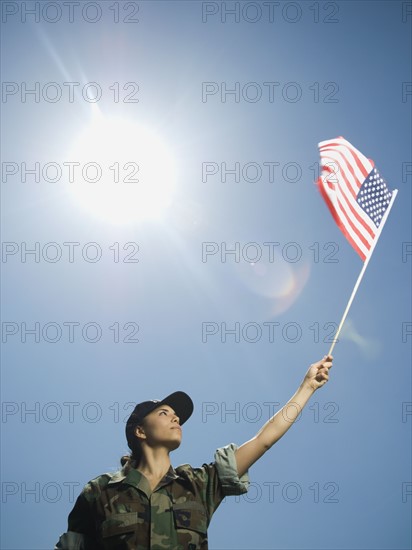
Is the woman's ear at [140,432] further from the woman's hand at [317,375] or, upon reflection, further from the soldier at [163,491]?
the woman's hand at [317,375]

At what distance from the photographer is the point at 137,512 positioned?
16.4 ft

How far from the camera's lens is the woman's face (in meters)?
5.29

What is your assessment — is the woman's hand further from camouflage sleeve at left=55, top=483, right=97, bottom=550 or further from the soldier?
camouflage sleeve at left=55, top=483, right=97, bottom=550

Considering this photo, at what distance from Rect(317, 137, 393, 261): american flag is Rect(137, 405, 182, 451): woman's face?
6.73 feet

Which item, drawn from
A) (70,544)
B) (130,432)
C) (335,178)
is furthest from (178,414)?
(335,178)

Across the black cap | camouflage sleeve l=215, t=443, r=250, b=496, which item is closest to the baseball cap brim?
the black cap

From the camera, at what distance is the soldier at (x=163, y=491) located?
4.95 meters

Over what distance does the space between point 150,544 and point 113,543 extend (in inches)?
8.9

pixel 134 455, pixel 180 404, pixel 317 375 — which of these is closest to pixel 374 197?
pixel 317 375

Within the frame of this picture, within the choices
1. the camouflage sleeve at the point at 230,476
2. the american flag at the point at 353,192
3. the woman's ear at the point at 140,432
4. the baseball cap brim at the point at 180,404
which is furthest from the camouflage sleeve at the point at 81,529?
the american flag at the point at 353,192

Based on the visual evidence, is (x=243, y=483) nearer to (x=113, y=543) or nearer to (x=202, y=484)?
(x=202, y=484)

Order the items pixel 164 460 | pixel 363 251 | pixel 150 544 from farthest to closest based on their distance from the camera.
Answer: pixel 363 251
pixel 164 460
pixel 150 544

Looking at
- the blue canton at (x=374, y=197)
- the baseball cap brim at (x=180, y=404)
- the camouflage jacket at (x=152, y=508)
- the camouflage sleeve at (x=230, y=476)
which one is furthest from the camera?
the blue canton at (x=374, y=197)

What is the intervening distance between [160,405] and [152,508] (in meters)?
0.71
